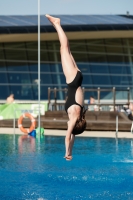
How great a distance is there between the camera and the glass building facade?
4694cm

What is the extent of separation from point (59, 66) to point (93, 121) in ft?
54.2

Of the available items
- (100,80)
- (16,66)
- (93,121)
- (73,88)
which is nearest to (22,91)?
(16,66)

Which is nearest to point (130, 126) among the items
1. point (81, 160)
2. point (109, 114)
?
point (109, 114)

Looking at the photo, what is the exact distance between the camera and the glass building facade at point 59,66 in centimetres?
4694

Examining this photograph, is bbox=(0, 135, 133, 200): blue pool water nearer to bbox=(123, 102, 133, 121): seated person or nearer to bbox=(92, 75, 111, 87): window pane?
bbox=(123, 102, 133, 121): seated person

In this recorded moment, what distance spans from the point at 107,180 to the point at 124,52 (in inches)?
1427

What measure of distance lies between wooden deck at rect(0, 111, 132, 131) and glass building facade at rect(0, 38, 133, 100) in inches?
441

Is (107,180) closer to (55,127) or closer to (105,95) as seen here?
(55,127)

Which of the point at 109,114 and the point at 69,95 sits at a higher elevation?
the point at 69,95

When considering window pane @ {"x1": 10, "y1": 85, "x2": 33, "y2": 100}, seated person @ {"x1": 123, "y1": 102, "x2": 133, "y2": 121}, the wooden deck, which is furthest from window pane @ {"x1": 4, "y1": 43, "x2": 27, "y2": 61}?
seated person @ {"x1": 123, "y1": 102, "x2": 133, "y2": 121}

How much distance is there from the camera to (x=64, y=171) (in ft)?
51.8

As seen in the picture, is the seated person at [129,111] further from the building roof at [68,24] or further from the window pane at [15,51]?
the window pane at [15,51]

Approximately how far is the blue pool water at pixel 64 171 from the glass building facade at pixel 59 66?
22326mm

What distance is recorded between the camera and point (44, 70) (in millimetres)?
48062
